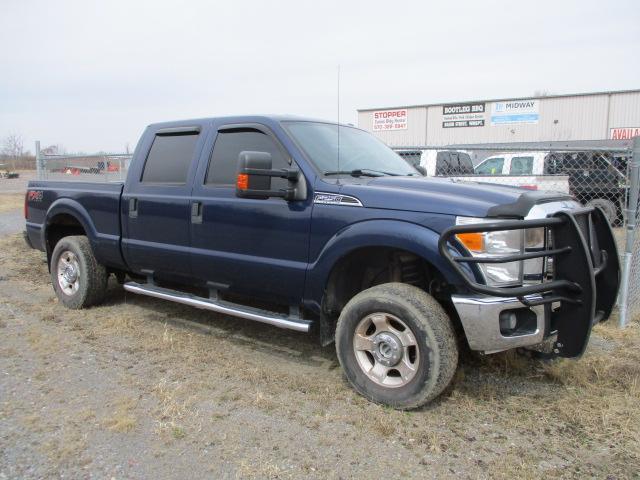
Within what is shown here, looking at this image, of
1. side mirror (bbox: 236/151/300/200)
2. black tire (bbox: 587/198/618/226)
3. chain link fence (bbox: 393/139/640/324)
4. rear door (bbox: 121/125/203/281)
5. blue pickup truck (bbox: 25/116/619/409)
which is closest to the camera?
blue pickup truck (bbox: 25/116/619/409)

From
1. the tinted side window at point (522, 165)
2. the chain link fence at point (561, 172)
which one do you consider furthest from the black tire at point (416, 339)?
the tinted side window at point (522, 165)

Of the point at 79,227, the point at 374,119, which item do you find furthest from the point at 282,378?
the point at 374,119

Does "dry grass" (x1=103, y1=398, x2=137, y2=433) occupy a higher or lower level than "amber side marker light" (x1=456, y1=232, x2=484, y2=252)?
lower

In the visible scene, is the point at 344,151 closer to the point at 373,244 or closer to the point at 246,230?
the point at 246,230

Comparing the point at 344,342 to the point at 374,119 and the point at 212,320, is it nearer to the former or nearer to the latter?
the point at 212,320

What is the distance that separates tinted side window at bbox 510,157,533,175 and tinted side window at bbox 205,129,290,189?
8.51 m

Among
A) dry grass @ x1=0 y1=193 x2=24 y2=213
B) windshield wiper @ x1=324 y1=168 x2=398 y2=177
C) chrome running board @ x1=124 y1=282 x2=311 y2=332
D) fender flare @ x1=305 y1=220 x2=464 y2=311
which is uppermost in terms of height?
windshield wiper @ x1=324 y1=168 x2=398 y2=177

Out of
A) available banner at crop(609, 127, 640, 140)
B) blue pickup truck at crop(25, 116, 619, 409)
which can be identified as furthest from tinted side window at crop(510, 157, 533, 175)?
available banner at crop(609, 127, 640, 140)

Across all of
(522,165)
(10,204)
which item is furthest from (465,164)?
(10,204)

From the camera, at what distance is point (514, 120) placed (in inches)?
A: 1168

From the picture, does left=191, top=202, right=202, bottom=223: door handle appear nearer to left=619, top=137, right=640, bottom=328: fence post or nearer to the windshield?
the windshield

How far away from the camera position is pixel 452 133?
103 feet

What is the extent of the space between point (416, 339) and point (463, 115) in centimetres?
2992

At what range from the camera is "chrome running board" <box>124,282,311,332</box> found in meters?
3.73
